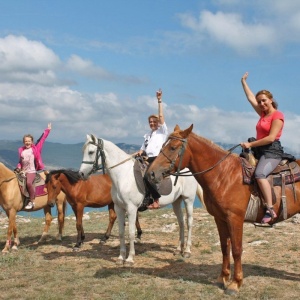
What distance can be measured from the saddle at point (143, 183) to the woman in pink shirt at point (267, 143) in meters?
3.32

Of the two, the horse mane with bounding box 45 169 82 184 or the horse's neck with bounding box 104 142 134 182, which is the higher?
the horse's neck with bounding box 104 142 134 182

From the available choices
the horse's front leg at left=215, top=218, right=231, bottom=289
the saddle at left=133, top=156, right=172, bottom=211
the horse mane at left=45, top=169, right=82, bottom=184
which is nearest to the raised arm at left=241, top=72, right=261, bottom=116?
the horse's front leg at left=215, top=218, right=231, bottom=289

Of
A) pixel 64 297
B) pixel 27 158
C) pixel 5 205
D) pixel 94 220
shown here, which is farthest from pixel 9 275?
pixel 94 220

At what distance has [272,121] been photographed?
22.5 feet

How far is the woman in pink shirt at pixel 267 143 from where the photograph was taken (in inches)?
268

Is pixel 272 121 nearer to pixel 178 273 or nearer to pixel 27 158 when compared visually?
pixel 178 273

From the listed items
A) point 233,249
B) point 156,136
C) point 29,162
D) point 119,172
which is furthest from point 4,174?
point 233,249

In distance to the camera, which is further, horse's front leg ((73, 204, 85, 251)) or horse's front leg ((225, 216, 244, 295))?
horse's front leg ((73, 204, 85, 251))

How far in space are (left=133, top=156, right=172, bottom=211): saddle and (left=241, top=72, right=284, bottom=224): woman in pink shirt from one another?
131 inches

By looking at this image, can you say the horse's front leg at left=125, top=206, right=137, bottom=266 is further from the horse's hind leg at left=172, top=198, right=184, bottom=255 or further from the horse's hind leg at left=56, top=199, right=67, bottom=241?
the horse's hind leg at left=56, top=199, right=67, bottom=241

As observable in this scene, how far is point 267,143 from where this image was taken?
6789mm

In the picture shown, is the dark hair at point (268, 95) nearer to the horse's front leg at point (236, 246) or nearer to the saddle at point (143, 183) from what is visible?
the horse's front leg at point (236, 246)

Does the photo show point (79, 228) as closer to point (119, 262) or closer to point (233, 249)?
point (119, 262)

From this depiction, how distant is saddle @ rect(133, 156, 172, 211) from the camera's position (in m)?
9.65
